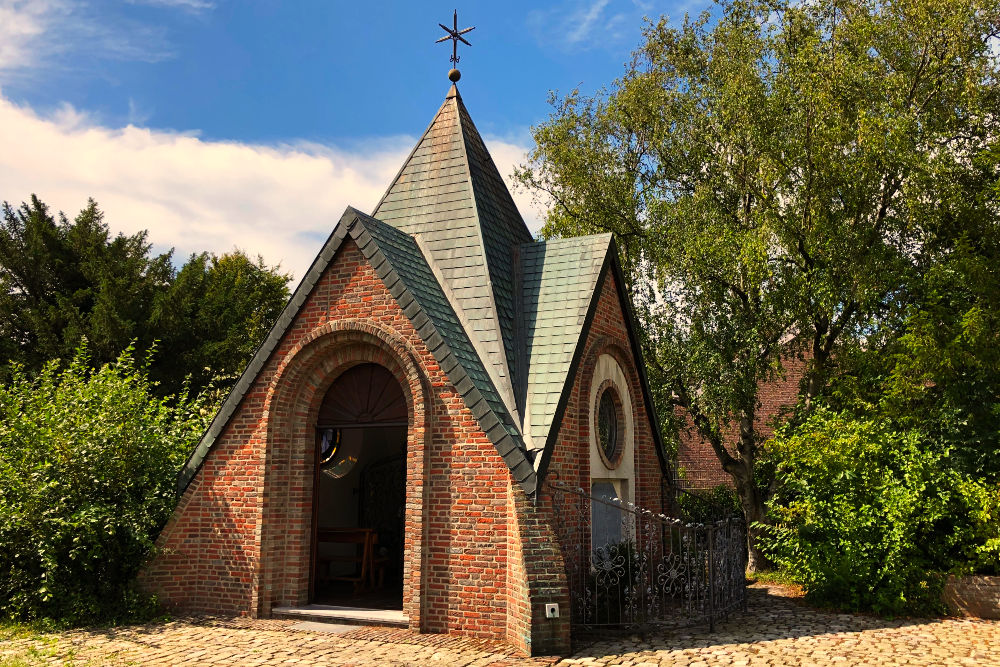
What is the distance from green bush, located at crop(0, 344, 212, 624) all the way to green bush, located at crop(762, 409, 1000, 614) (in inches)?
393

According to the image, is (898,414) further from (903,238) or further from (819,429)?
(903,238)

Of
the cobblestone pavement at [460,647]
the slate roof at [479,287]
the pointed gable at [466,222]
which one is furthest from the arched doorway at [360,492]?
the cobblestone pavement at [460,647]

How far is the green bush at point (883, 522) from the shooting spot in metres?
11.2

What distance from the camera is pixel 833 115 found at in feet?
46.7

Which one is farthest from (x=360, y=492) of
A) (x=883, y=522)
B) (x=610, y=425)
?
(x=883, y=522)

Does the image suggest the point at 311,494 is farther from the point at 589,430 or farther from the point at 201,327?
the point at 201,327

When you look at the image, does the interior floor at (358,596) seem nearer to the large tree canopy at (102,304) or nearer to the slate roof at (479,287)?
the slate roof at (479,287)

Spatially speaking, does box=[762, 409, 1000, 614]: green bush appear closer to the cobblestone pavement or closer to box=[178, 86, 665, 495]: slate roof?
the cobblestone pavement

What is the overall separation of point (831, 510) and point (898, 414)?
2677mm

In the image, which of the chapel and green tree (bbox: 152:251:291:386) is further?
green tree (bbox: 152:251:291:386)

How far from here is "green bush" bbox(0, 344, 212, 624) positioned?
10008mm

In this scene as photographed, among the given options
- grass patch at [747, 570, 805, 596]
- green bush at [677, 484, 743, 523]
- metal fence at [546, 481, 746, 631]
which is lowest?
grass patch at [747, 570, 805, 596]

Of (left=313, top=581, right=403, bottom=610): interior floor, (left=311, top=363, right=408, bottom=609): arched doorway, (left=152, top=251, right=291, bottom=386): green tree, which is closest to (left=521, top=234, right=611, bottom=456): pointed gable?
(left=311, top=363, right=408, bottom=609): arched doorway

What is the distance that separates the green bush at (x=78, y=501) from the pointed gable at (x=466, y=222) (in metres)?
5.18
